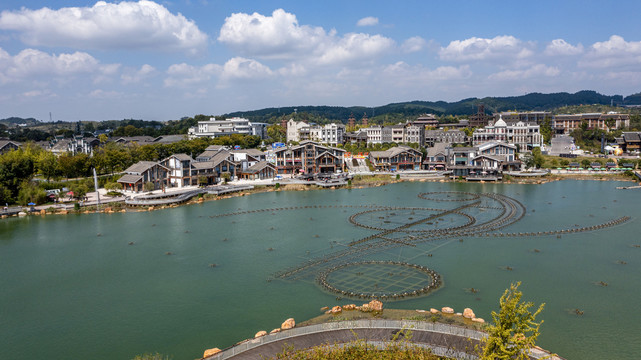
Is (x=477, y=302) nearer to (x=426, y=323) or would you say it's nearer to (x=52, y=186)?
(x=426, y=323)

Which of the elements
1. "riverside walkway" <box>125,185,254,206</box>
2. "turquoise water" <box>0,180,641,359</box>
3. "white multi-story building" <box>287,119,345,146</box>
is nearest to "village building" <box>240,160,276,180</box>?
"riverside walkway" <box>125,185,254,206</box>

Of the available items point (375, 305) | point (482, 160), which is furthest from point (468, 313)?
point (482, 160)

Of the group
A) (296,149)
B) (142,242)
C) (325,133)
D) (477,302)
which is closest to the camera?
(477,302)

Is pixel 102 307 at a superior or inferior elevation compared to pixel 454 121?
inferior

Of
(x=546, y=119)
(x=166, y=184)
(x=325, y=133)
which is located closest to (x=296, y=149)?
(x=166, y=184)

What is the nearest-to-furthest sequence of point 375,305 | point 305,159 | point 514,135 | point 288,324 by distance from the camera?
point 288,324
point 375,305
point 305,159
point 514,135

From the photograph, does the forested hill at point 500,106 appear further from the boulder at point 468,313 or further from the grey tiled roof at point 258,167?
the boulder at point 468,313

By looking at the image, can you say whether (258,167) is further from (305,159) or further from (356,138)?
(356,138)
